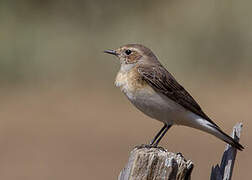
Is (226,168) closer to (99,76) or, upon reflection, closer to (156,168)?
(156,168)

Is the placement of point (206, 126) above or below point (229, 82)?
below

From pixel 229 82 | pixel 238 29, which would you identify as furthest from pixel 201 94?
pixel 238 29

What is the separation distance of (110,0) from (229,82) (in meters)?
5.00

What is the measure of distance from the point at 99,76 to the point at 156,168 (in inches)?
476

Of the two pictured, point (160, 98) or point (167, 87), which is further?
point (167, 87)

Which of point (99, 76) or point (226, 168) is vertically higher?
point (99, 76)

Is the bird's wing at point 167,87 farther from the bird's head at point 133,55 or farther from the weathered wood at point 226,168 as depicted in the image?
the weathered wood at point 226,168

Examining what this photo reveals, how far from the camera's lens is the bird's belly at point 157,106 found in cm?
841

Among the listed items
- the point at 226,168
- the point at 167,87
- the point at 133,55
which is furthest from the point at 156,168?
the point at 133,55

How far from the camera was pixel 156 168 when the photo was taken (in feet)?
20.2

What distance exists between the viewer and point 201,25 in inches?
743

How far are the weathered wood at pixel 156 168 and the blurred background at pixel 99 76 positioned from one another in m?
6.17

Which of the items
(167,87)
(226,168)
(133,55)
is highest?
(133,55)

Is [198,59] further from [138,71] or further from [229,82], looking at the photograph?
[138,71]
